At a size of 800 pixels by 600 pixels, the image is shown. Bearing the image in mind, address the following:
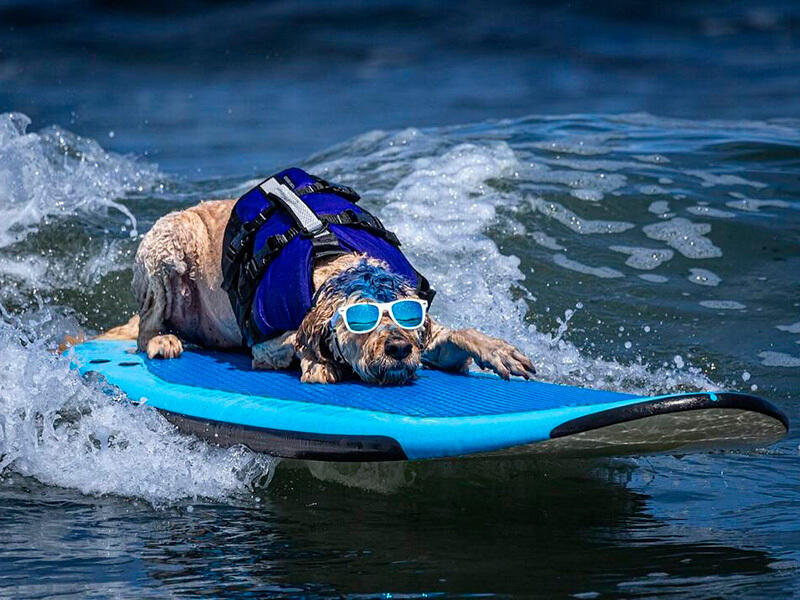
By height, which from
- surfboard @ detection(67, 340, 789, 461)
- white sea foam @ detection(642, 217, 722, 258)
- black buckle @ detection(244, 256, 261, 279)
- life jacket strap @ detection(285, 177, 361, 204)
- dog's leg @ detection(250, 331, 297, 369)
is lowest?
surfboard @ detection(67, 340, 789, 461)

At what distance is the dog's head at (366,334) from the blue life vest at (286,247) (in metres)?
0.14

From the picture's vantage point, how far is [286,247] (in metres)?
6.02

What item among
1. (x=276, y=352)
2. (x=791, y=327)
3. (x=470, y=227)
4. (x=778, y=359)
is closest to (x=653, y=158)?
(x=470, y=227)

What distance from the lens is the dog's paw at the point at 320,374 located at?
223 inches

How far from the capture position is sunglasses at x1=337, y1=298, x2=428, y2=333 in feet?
17.7

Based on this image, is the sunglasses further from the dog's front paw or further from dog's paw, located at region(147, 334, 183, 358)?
dog's paw, located at region(147, 334, 183, 358)

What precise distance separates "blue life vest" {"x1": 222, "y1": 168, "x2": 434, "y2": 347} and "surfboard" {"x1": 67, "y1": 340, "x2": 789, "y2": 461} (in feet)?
1.11

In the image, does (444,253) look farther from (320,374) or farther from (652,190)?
(320,374)

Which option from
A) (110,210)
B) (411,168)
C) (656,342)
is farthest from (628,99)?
(656,342)

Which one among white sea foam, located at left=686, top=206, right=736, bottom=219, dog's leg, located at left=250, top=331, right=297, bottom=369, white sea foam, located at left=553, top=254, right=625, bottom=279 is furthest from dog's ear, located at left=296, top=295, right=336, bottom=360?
white sea foam, located at left=686, top=206, right=736, bottom=219

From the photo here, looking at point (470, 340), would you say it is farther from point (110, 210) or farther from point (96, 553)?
point (110, 210)

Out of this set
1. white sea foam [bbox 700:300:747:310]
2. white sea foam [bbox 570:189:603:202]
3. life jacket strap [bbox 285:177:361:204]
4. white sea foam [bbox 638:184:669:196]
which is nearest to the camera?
life jacket strap [bbox 285:177:361:204]

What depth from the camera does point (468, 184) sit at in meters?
10.5

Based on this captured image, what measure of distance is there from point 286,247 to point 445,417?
5.04ft
